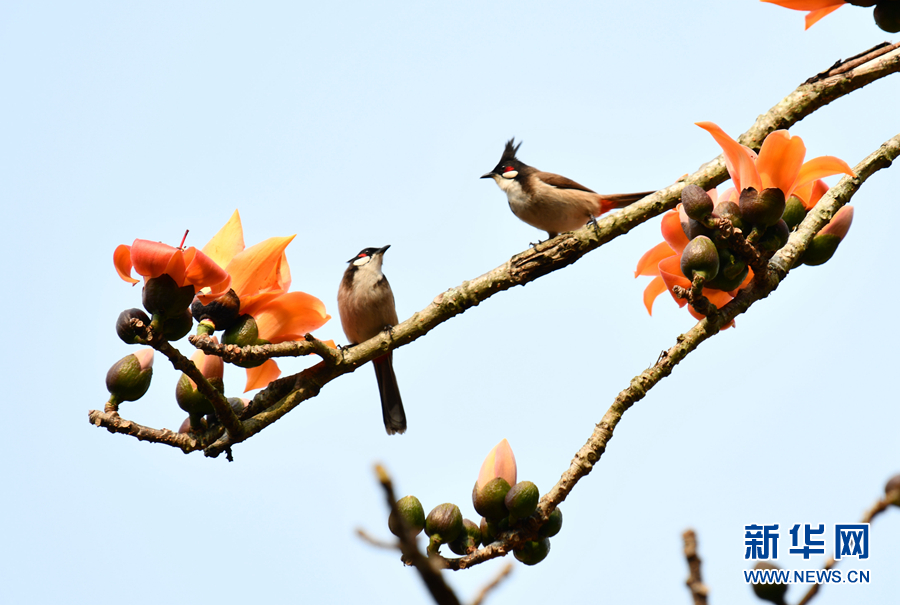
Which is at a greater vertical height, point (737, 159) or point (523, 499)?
point (737, 159)

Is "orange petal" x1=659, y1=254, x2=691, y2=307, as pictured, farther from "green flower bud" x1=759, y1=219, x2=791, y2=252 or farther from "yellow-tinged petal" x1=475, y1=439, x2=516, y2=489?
"yellow-tinged petal" x1=475, y1=439, x2=516, y2=489

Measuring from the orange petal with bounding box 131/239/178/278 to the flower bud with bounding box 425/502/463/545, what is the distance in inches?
41.4

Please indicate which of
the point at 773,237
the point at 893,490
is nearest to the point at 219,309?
the point at 773,237

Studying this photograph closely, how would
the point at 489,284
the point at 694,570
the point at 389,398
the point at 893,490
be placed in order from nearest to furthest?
the point at 694,570 < the point at 893,490 < the point at 489,284 < the point at 389,398

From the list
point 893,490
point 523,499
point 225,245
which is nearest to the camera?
point 893,490

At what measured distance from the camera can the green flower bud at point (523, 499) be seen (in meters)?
2.07

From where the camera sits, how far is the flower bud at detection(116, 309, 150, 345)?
2.32 m

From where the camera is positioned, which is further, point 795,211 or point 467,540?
point 795,211

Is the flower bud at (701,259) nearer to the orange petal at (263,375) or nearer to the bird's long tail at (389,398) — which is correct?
the orange petal at (263,375)

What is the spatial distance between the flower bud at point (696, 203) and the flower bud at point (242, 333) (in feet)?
4.47

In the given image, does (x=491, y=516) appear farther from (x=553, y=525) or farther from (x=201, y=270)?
(x=201, y=270)

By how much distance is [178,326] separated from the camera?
7.97 feet

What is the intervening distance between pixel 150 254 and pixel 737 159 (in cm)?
168

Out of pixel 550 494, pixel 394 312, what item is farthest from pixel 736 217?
pixel 394 312
